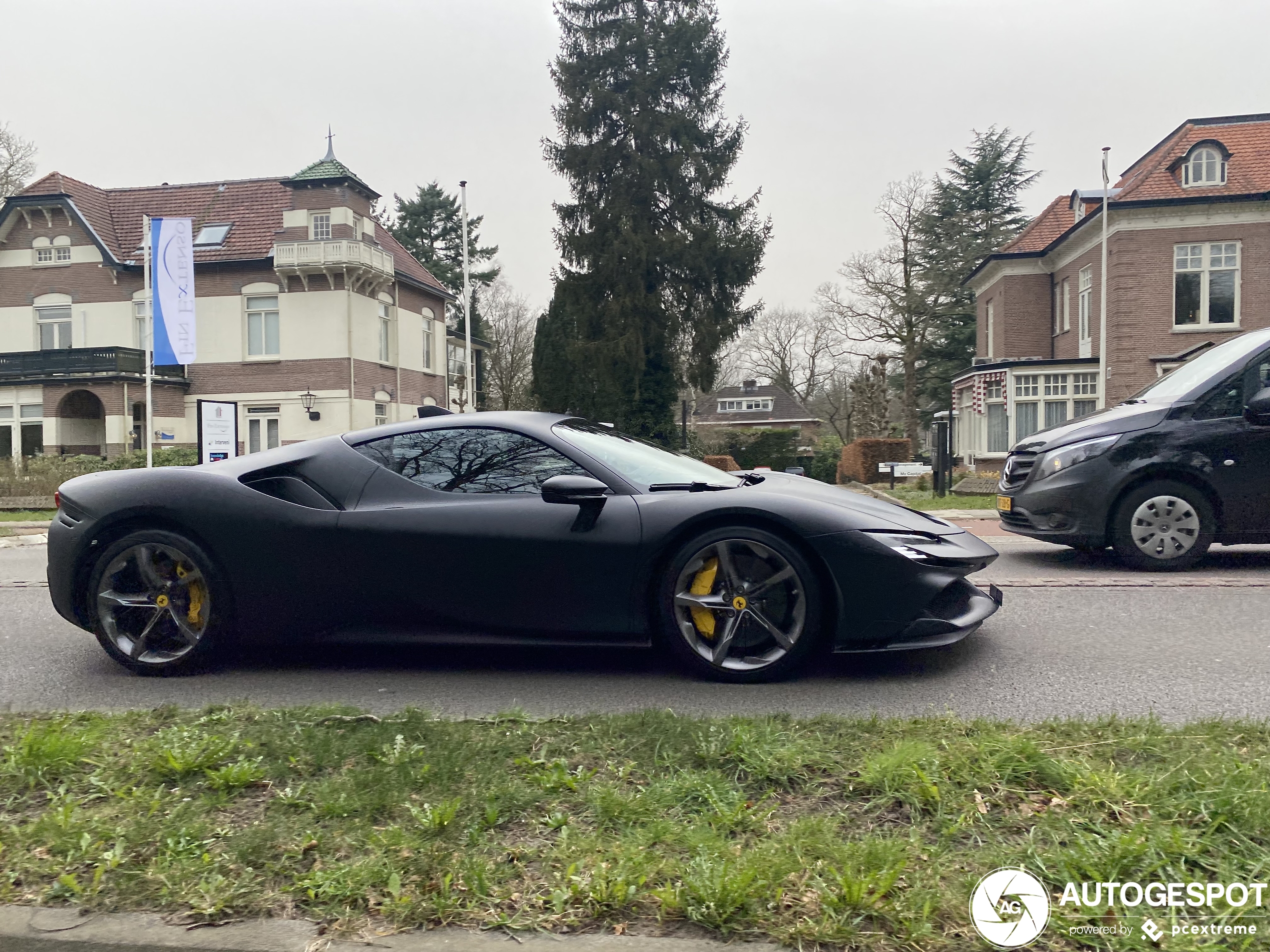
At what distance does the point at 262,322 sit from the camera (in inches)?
1331

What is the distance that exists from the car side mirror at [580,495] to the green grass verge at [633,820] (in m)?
1.09

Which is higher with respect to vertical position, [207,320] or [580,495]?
[207,320]

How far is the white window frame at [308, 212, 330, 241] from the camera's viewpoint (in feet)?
111

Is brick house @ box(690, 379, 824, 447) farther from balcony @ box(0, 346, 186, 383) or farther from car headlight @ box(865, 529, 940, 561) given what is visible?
car headlight @ box(865, 529, 940, 561)

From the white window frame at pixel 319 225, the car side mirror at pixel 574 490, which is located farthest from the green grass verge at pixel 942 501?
the white window frame at pixel 319 225

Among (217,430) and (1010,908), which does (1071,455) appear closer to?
(1010,908)

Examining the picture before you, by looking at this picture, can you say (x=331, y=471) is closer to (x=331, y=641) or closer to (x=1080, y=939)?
(x=331, y=641)

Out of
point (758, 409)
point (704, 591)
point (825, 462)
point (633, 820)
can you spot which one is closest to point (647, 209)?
point (825, 462)

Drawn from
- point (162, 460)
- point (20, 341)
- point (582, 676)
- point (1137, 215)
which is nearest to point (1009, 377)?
point (1137, 215)

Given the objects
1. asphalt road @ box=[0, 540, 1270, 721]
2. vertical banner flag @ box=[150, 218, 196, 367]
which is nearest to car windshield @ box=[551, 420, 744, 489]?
asphalt road @ box=[0, 540, 1270, 721]

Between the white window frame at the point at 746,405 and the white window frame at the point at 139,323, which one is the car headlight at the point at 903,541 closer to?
the white window frame at the point at 139,323

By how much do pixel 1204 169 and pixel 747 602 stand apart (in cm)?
2977

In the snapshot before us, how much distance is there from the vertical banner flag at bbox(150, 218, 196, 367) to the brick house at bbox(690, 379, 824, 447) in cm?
4356

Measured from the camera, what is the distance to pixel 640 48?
33312 millimetres
